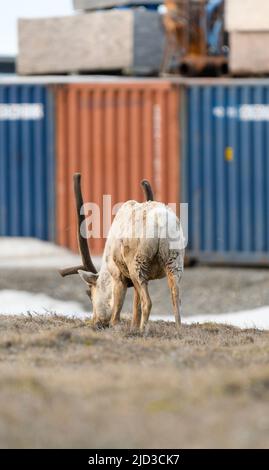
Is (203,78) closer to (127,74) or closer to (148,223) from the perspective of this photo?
(127,74)

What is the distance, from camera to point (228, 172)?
26.0 metres

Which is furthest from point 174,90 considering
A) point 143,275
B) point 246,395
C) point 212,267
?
point 246,395

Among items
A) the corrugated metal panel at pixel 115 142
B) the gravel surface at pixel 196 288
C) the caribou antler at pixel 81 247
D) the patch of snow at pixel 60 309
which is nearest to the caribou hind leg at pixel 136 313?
the caribou antler at pixel 81 247

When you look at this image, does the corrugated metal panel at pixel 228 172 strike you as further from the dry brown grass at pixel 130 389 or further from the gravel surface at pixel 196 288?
the dry brown grass at pixel 130 389

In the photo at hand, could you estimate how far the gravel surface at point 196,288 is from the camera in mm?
22156

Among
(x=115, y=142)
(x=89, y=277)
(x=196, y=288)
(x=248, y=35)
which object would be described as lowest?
(x=196, y=288)

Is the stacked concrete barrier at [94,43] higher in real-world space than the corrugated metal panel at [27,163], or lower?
higher

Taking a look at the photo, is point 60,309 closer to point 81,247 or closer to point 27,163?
point 27,163

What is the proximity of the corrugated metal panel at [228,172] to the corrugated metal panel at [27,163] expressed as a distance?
3.07m

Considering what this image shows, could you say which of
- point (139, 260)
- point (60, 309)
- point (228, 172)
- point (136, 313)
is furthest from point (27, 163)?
point (139, 260)

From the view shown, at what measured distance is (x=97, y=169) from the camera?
26.7 meters

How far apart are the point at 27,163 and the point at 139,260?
14.0 metres

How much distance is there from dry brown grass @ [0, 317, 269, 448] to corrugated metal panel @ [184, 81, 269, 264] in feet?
40.9

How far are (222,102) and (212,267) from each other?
3462mm
